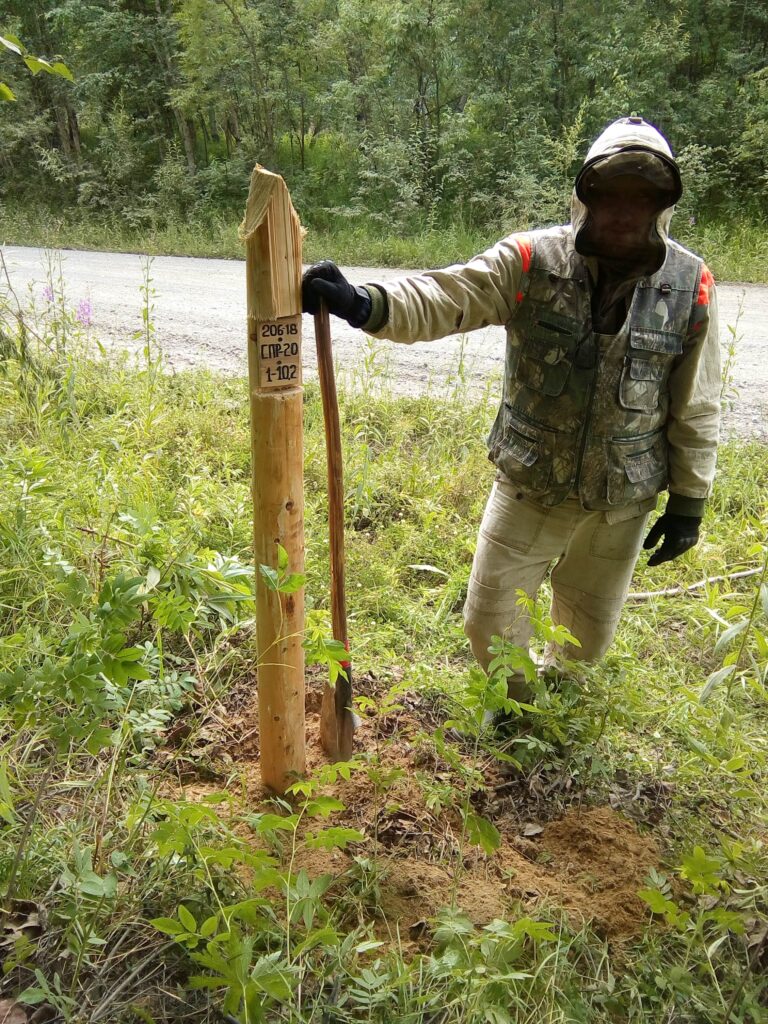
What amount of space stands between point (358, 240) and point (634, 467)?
8.61 m

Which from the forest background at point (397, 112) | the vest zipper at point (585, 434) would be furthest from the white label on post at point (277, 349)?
the forest background at point (397, 112)

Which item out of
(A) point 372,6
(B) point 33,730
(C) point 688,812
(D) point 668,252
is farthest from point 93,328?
(A) point 372,6

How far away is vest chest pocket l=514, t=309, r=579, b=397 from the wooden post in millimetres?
853

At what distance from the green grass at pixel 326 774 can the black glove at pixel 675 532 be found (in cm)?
19

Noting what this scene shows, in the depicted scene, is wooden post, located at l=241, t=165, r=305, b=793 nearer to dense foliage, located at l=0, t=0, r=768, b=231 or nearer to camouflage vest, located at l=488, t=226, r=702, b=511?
camouflage vest, located at l=488, t=226, r=702, b=511

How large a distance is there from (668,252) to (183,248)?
10.0m

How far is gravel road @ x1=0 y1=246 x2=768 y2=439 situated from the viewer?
17.6ft

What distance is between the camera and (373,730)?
262cm

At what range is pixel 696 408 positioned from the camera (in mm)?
2344

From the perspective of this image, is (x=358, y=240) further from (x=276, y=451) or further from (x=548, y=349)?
(x=276, y=451)

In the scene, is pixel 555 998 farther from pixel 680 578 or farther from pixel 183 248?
pixel 183 248

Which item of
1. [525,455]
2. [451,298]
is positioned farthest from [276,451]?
[525,455]

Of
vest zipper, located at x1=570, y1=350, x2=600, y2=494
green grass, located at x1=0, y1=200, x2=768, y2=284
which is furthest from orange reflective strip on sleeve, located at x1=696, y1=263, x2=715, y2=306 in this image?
green grass, located at x1=0, y1=200, x2=768, y2=284

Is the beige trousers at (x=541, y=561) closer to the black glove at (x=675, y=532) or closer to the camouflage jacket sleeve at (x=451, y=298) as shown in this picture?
the black glove at (x=675, y=532)
